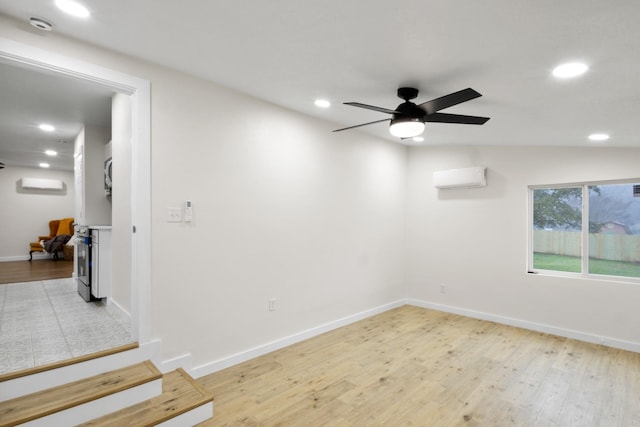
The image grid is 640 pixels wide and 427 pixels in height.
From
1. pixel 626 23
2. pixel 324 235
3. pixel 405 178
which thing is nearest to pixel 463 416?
pixel 324 235

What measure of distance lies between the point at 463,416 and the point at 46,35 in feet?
12.8

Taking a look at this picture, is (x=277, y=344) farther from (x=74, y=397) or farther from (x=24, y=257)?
(x=24, y=257)

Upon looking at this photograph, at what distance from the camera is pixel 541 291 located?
407 cm

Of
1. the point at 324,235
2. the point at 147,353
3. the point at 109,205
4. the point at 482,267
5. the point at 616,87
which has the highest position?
the point at 616,87

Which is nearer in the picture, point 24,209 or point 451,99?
point 451,99

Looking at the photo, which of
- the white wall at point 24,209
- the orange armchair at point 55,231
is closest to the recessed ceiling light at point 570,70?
the orange armchair at point 55,231

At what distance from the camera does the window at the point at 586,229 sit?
3.67 m

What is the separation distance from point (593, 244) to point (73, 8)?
5.39 metres

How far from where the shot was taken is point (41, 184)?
8383 millimetres

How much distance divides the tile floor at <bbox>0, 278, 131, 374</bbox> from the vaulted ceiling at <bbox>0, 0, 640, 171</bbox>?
2.27 m

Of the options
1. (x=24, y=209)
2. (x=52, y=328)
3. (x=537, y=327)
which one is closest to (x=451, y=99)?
(x=537, y=327)

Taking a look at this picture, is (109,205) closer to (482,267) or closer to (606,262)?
(482,267)

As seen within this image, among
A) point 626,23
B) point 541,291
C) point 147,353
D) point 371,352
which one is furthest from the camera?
point 541,291

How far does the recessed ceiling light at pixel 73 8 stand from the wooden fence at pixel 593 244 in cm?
508
